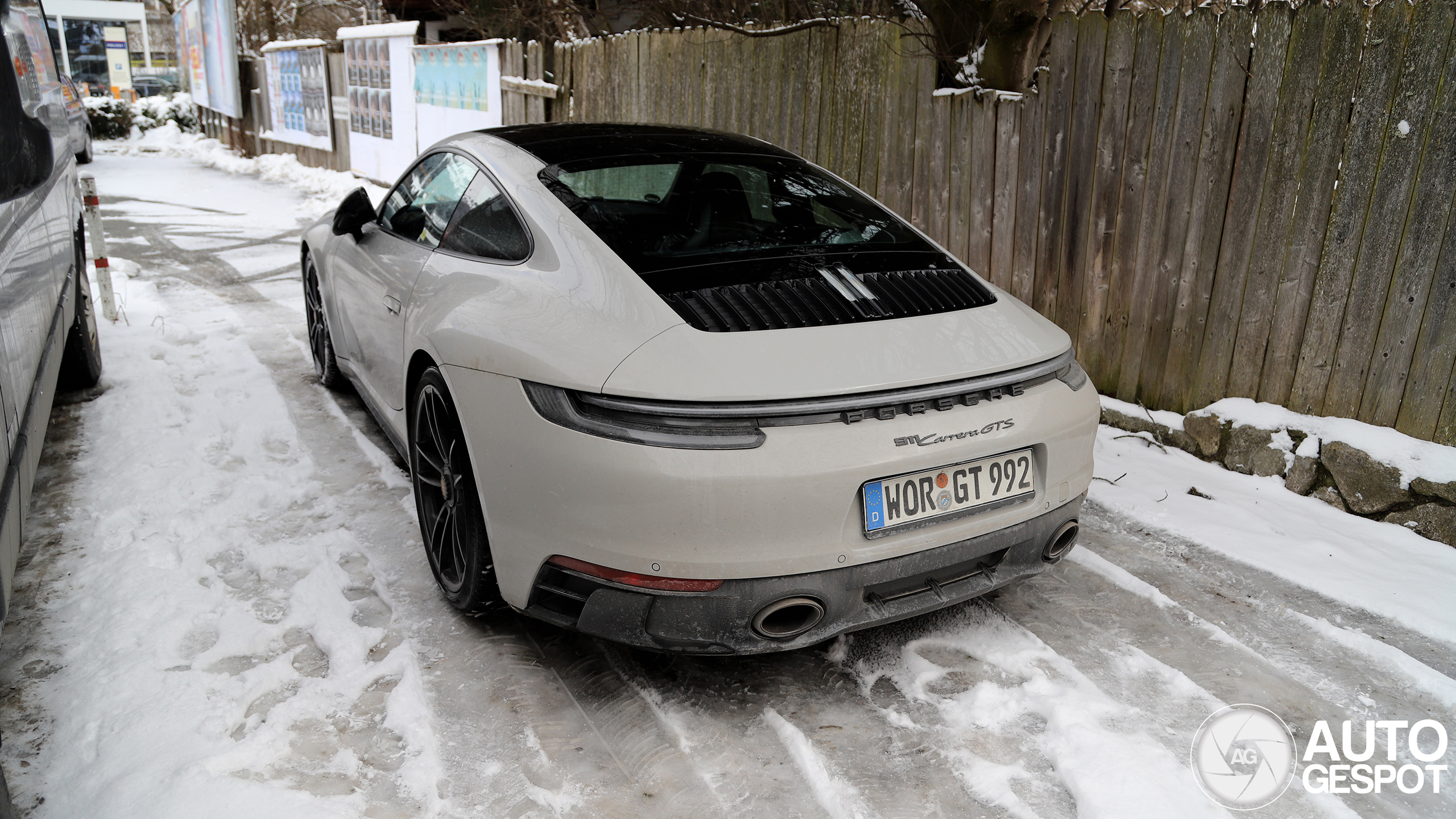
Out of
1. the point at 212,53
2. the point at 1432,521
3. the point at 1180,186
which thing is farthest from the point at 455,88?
the point at 212,53

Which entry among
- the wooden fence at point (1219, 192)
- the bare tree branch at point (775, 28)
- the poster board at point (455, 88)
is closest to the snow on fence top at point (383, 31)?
the poster board at point (455, 88)

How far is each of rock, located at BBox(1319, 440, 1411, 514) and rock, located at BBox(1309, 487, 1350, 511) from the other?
0.02 meters

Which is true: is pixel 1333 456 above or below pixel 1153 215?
below

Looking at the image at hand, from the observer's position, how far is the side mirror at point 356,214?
4.24m

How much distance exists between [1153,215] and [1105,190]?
0.93 ft

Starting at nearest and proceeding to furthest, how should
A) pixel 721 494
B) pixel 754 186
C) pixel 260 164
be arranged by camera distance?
pixel 721 494
pixel 754 186
pixel 260 164

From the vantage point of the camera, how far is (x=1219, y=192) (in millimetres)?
4234

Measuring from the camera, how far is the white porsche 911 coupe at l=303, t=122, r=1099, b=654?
2.32m

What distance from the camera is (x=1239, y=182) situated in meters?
4.15

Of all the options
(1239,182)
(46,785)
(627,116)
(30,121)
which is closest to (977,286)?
(1239,182)

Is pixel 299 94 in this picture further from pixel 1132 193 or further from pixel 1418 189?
pixel 1418 189

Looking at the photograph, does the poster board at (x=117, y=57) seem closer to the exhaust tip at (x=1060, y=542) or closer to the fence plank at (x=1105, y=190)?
the fence plank at (x=1105, y=190)

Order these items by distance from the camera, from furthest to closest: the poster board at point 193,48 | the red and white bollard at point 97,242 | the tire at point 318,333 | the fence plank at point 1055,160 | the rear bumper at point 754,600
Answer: the poster board at point 193,48
the red and white bollard at point 97,242
the tire at point 318,333
the fence plank at point 1055,160
the rear bumper at point 754,600

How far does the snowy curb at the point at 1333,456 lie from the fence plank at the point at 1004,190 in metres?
1.18
